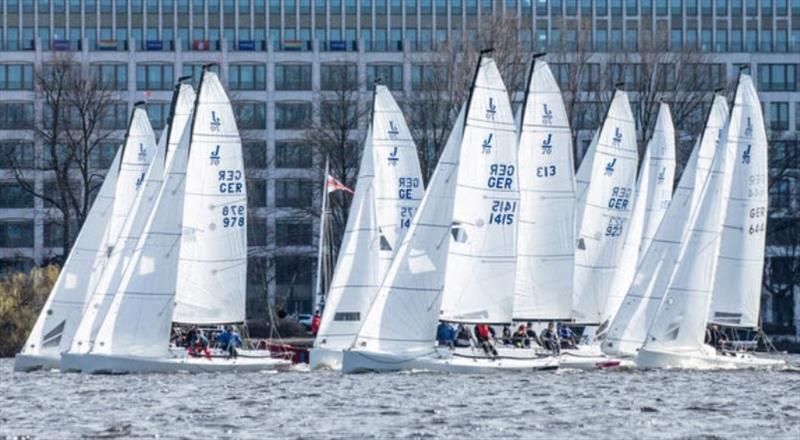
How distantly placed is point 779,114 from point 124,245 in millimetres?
70500

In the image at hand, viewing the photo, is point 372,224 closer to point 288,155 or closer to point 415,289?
point 415,289

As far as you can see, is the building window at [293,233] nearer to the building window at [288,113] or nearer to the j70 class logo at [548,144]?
the building window at [288,113]

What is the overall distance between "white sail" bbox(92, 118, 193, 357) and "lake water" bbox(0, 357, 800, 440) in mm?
1416

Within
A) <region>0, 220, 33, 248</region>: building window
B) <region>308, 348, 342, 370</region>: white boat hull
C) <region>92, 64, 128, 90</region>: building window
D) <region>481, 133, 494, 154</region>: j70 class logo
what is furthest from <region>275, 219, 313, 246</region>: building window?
<region>481, 133, 494, 154</region>: j70 class logo

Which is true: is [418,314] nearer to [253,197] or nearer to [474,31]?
[474,31]

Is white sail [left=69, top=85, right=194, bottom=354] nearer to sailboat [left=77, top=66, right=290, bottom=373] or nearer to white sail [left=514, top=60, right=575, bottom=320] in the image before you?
sailboat [left=77, top=66, right=290, bottom=373]

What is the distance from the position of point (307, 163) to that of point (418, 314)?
207ft

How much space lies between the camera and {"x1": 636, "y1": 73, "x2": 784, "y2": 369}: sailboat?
58500 mm

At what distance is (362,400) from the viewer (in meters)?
44.7

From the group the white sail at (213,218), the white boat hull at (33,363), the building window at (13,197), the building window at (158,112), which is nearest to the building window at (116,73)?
the building window at (158,112)

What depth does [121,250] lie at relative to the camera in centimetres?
5903

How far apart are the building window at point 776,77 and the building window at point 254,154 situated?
3030 centimetres

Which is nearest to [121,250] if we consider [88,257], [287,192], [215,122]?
[215,122]

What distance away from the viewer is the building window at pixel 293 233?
11406cm
